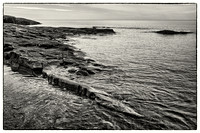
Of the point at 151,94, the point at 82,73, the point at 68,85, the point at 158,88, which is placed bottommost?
the point at 151,94

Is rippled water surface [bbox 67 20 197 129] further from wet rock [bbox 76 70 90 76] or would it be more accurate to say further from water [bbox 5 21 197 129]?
wet rock [bbox 76 70 90 76]

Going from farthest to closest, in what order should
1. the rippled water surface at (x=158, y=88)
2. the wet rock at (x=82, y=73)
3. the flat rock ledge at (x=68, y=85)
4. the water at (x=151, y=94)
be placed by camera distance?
the wet rock at (x=82, y=73) < the flat rock ledge at (x=68, y=85) < the rippled water surface at (x=158, y=88) < the water at (x=151, y=94)

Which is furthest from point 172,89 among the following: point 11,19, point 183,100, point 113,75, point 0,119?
point 11,19

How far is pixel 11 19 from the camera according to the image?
288ft

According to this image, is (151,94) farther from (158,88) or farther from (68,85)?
(68,85)

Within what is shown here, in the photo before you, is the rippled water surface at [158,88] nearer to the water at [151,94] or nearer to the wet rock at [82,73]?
the water at [151,94]

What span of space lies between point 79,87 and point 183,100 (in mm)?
6974

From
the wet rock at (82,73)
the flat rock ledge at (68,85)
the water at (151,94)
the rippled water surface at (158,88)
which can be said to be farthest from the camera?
the wet rock at (82,73)

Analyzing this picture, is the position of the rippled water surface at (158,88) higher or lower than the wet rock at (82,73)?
lower

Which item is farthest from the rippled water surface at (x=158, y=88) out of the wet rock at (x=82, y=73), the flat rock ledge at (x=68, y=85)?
the wet rock at (x=82, y=73)

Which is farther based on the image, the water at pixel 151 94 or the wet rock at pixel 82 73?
the wet rock at pixel 82 73

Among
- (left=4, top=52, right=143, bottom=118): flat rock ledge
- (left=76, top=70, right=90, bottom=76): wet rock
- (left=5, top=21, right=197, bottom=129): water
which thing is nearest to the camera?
(left=5, top=21, right=197, bottom=129): water

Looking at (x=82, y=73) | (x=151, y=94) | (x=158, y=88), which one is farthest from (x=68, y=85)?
(x=158, y=88)

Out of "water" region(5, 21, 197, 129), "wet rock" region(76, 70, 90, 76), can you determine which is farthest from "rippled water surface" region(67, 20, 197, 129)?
"wet rock" region(76, 70, 90, 76)
